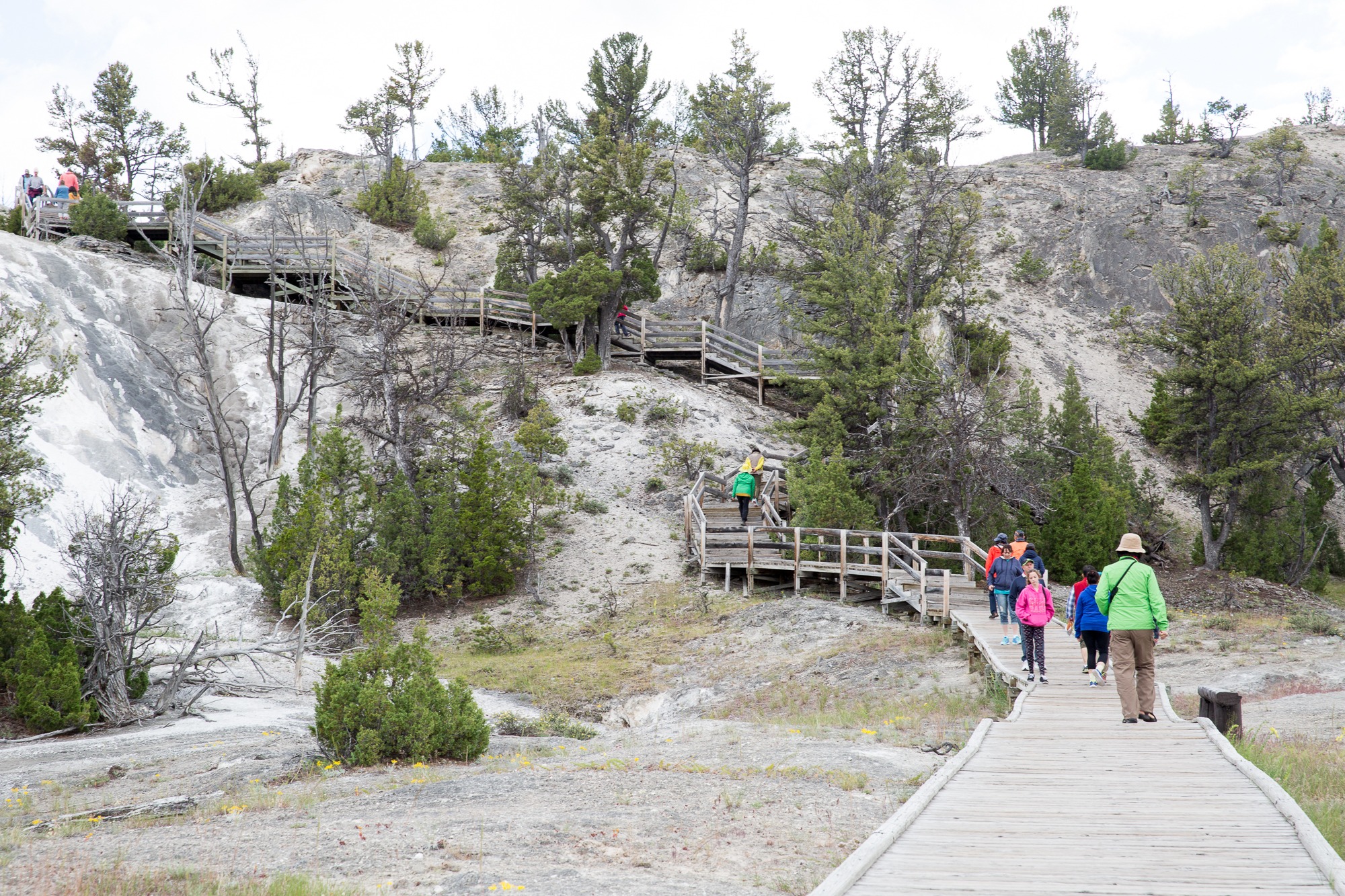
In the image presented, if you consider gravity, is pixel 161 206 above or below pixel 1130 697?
above

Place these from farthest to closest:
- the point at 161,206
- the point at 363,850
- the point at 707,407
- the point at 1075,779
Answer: the point at 161,206 < the point at 707,407 < the point at 1075,779 < the point at 363,850

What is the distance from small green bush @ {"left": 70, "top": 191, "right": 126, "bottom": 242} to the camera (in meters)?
34.0

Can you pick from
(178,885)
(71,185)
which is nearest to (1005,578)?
(178,885)

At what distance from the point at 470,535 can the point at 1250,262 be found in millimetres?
25188

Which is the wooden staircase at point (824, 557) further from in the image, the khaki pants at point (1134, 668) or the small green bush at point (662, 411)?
the khaki pants at point (1134, 668)

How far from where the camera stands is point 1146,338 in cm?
2862

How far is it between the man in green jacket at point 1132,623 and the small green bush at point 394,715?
23.5ft

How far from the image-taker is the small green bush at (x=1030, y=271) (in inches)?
1740

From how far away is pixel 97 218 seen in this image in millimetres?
34031

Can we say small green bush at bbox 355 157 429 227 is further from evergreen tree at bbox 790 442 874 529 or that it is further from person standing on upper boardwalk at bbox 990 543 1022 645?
person standing on upper boardwalk at bbox 990 543 1022 645

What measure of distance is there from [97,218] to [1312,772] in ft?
131

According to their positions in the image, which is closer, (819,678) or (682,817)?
(682,817)

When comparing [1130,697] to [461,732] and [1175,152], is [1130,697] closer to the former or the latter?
[461,732]

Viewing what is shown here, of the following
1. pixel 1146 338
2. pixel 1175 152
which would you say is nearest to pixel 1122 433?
pixel 1146 338
